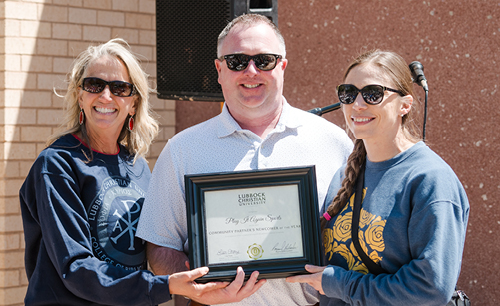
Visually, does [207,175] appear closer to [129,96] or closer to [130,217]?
[130,217]

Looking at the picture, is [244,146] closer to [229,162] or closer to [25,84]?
[229,162]

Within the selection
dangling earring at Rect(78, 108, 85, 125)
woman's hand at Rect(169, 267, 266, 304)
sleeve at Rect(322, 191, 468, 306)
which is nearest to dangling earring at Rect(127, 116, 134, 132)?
dangling earring at Rect(78, 108, 85, 125)

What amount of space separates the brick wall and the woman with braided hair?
11.8 feet

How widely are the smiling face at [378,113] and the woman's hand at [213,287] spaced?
0.77m

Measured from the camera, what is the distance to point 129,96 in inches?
113

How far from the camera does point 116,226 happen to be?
8.49ft

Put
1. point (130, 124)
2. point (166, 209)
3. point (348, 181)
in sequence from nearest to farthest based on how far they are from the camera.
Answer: point (348, 181), point (166, 209), point (130, 124)

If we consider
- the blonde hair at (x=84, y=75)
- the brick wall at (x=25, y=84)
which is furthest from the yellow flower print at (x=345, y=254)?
the brick wall at (x=25, y=84)

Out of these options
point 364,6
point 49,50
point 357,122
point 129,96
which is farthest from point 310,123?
point 49,50

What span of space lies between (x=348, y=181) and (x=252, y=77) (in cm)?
76

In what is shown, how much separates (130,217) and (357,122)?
1.30m

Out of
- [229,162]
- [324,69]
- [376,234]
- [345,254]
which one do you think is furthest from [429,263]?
[324,69]

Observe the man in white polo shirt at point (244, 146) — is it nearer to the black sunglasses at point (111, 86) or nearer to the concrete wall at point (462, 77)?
the black sunglasses at point (111, 86)

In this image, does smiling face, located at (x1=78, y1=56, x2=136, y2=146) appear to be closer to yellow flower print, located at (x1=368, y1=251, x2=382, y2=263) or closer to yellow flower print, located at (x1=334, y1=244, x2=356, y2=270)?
yellow flower print, located at (x1=334, y1=244, x2=356, y2=270)
